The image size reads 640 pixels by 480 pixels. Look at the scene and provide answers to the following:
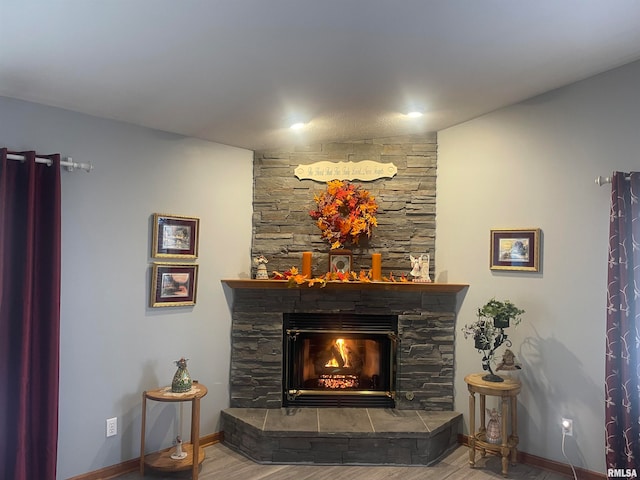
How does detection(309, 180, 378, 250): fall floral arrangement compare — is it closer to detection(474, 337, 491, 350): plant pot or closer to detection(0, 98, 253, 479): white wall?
detection(0, 98, 253, 479): white wall

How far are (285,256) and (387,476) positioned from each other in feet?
6.19

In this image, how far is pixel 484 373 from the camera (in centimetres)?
361

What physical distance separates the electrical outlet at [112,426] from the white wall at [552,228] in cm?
264

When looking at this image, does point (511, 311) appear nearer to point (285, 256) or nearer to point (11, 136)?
point (285, 256)

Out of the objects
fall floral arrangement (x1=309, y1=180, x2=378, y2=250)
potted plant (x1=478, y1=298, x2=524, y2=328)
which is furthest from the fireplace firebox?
potted plant (x1=478, y1=298, x2=524, y2=328)

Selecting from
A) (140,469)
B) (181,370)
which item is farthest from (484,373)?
(140,469)

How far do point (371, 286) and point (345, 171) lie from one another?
1.05 m

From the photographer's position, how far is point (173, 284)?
11.7 ft

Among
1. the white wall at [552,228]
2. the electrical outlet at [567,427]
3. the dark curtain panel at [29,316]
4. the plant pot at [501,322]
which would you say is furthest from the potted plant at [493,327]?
the dark curtain panel at [29,316]

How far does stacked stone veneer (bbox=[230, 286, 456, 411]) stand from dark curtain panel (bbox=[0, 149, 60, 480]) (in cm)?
151

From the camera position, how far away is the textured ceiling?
6.61 ft

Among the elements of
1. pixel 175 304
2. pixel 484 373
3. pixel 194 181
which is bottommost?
pixel 484 373

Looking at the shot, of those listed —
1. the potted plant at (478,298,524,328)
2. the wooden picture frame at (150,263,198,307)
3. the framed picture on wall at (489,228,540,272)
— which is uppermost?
the framed picture on wall at (489,228,540,272)

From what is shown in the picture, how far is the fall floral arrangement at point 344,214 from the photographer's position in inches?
153
